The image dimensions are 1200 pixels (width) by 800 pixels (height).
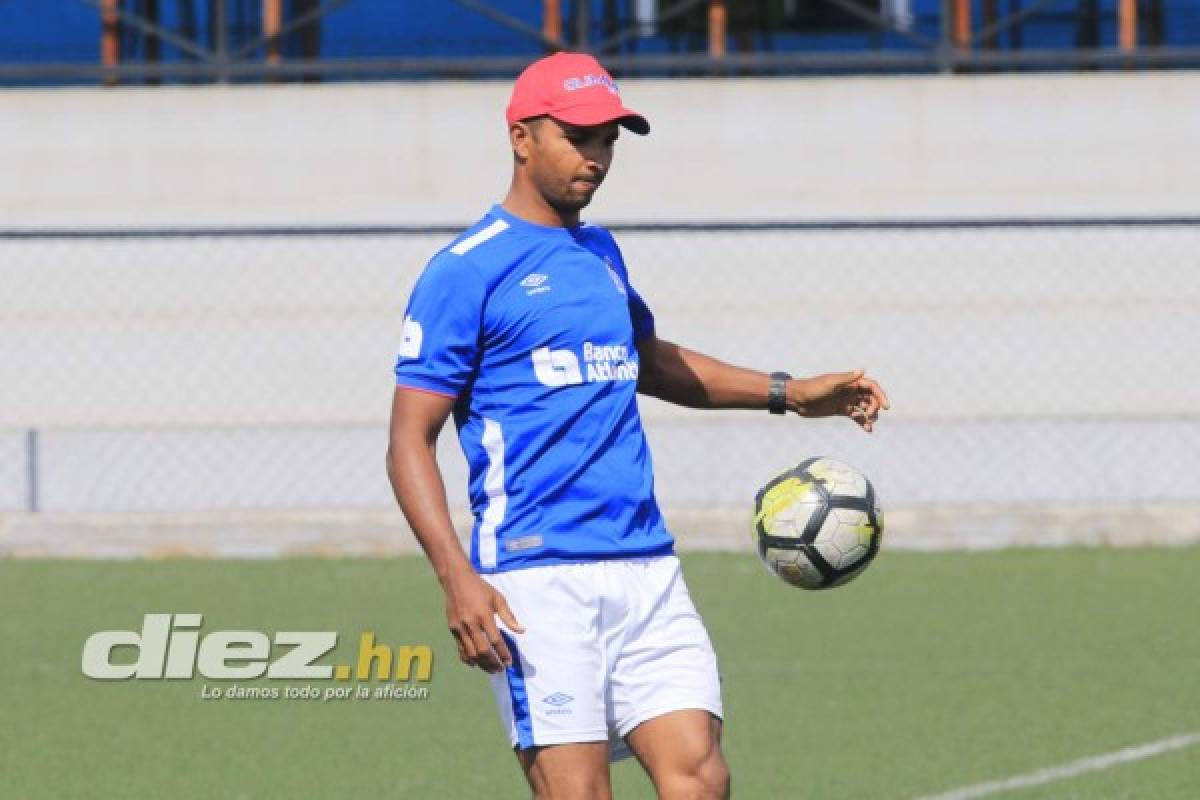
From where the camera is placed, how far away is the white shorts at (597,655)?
402 cm

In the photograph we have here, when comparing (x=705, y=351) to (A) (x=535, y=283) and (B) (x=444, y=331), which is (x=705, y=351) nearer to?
(A) (x=535, y=283)

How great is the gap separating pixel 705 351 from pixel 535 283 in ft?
36.8

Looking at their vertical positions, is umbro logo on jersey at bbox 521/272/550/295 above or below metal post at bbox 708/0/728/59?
below

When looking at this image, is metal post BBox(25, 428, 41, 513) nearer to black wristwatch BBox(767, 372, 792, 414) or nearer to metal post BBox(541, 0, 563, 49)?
metal post BBox(541, 0, 563, 49)

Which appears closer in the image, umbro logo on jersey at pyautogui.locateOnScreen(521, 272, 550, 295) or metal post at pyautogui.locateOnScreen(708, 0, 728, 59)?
umbro logo on jersey at pyautogui.locateOnScreen(521, 272, 550, 295)

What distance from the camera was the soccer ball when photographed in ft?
15.9

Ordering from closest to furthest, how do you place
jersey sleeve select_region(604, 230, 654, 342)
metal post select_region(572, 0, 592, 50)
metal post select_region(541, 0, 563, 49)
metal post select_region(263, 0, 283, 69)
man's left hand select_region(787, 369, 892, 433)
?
jersey sleeve select_region(604, 230, 654, 342) → man's left hand select_region(787, 369, 892, 433) → metal post select_region(572, 0, 592, 50) → metal post select_region(263, 0, 283, 69) → metal post select_region(541, 0, 563, 49)

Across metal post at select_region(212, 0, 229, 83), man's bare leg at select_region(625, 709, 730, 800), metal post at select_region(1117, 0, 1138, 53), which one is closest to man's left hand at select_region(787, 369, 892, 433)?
man's bare leg at select_region(625, 709, 730, 800)

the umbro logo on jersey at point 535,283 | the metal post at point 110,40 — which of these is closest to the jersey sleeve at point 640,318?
the umbro logo on jersey at point 535,283

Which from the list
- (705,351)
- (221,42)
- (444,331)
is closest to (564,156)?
(444,331)

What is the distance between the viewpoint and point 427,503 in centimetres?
395

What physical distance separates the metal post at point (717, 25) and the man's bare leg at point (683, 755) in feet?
44.9

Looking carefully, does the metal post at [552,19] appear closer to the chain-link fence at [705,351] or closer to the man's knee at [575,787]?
the chain-link fence at [705,351]

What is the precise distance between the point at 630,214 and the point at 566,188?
39.2 feet
